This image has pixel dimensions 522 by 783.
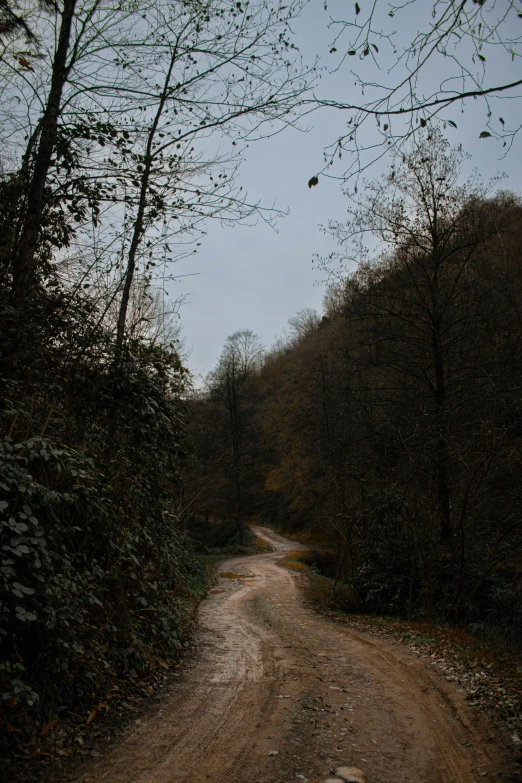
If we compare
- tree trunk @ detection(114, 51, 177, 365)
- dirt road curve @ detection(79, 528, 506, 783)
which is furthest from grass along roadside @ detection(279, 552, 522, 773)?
tree trunk @ detection(114, 51, 177, 365)

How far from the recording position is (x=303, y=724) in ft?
14.3

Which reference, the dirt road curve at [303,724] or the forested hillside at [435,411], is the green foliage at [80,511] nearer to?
the dirt road curve at [303,724]

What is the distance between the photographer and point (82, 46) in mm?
6617

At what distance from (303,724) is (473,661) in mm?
2802

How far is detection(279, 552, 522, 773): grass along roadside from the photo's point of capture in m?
4.29

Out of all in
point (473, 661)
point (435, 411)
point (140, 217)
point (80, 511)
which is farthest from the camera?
point (435, 411)

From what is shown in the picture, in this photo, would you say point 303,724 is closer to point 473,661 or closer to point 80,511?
point 473,661

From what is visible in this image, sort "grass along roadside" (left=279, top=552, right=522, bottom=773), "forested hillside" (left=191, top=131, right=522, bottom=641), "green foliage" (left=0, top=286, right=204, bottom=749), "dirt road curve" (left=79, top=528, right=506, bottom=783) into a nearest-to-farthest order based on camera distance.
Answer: "dirt road curve" (left=79, top=528, right=506, bottom=783) → "green foliage" (left=0, top=286, right=204, bottom=749) → "grass along roadside" (left=279, top=552, right=522, bottom=773) → "forested hillside" (left=191, top=131, right=522, bottom=641)

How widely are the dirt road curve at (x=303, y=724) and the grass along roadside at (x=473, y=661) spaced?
0.18 metres

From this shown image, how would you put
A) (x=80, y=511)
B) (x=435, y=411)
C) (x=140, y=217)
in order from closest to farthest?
(x=80, y=511), (x=140, y=217), (x=435, y=411)

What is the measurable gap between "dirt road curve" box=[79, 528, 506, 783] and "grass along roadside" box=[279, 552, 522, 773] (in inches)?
7.3

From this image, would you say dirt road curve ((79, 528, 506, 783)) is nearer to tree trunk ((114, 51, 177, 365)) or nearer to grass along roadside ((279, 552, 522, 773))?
grass along roadside ((279, 552, 522, 773))

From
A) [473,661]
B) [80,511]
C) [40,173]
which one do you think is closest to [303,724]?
[473,661]

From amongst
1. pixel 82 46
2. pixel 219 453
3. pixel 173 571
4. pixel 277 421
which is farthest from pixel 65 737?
pixel 277 421
